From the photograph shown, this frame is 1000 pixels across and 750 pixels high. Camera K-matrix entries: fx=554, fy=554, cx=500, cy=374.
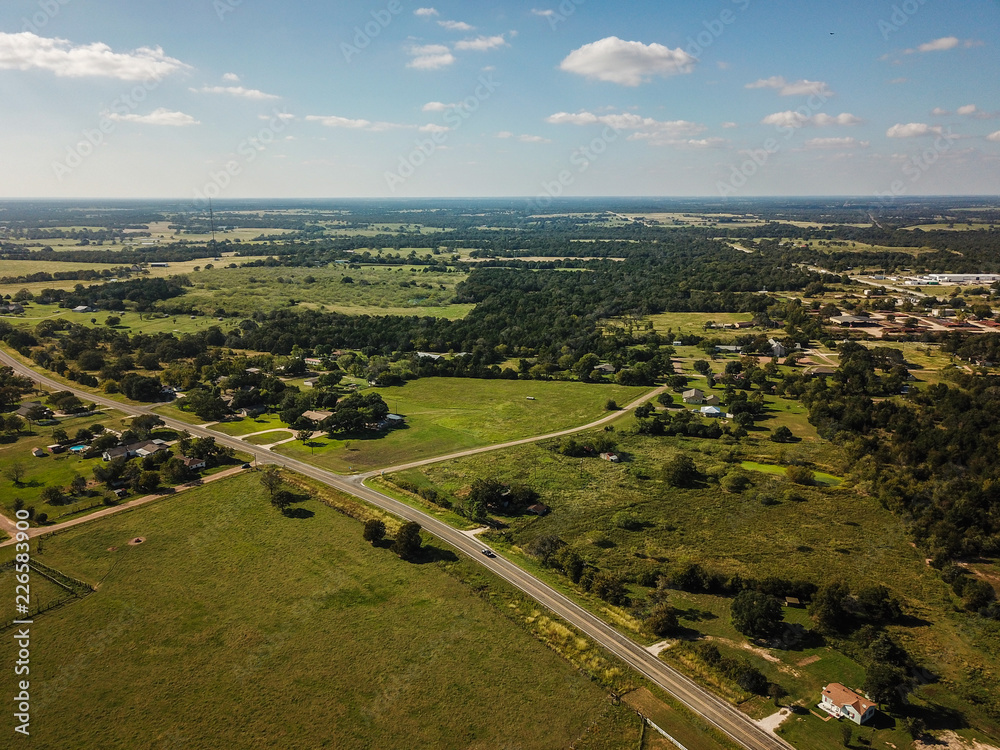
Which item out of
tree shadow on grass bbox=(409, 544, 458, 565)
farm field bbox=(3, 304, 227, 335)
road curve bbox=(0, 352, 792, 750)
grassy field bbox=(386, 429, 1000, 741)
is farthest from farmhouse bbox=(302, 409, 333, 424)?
farm field bbox=(3, 304, 227, 335)

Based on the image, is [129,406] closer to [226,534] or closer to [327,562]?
[226,534]

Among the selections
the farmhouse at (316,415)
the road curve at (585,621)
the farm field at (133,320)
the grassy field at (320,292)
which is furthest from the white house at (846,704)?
the farm field at (133,320)

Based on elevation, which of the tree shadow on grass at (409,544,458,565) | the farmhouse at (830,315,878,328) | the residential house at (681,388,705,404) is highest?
the farmhouse at (830,315,878,328)

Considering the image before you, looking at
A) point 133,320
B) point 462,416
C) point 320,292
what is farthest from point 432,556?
point 320,292

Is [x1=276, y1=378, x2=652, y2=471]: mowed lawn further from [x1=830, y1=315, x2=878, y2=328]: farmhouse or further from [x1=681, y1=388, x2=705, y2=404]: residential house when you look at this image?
[x1=830, y1=315, x2=878, y2=328]: farmhouse

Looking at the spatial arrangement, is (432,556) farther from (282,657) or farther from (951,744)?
(951,744)
